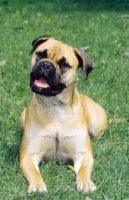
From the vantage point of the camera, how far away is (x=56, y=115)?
5.13 m

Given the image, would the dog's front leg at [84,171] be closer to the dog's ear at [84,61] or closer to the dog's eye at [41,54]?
the dog's ear at [84,61]

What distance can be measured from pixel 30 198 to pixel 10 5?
7.88m

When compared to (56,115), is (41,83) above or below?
above

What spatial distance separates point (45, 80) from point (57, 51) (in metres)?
0.30

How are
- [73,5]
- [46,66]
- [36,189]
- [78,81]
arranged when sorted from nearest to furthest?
[36,189]
[46,66]
[78,81]
[73,5]

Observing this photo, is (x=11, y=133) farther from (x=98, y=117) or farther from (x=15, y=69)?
(x=15, y=69)

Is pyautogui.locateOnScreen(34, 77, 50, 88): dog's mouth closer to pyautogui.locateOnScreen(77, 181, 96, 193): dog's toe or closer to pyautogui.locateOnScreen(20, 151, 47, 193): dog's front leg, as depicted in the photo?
pyautogui.locateOnScreen(20, 151, 47, 193): dog's front leg

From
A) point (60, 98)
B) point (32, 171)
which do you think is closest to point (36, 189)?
point (32, 171)

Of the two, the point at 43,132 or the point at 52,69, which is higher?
the point at 52,69

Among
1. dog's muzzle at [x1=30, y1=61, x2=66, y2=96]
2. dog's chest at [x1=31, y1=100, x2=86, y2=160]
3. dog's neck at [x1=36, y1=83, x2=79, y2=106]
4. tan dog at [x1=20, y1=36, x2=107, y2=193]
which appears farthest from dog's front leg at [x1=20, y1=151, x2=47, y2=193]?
dog's muzzle at [x1=30, y1=61, x2=66, y2=96]

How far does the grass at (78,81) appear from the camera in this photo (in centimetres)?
475

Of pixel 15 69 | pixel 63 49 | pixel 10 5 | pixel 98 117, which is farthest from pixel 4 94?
pixel 10 5

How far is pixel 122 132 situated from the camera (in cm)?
583

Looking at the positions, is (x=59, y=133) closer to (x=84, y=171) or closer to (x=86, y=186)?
(x=84, y=171)
